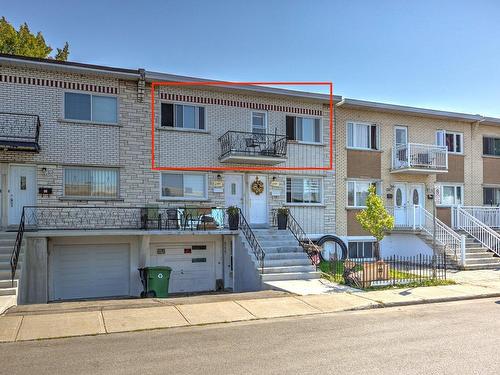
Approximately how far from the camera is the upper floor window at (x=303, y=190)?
18.3 meters

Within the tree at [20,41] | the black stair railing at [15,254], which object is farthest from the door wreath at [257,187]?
the tree at [20,41]

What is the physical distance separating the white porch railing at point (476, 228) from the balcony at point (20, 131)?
1678 centimetres

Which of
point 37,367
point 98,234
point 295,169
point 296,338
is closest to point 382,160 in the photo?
point 295,169

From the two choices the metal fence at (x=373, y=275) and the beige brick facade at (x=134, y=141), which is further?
the beige brick facade at (x=134, y=141)

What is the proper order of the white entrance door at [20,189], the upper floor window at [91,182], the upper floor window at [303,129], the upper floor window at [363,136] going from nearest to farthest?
the white entrance door at [20,189] < the upper floor window at [91,182] < the upper floor window at [303,129] < the upper floor window at [363,136]

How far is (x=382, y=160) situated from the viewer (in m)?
19.9

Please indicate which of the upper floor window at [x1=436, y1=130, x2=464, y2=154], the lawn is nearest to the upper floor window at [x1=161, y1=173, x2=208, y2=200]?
the lawn

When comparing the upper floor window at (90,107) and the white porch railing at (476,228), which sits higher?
the upper floor window at (90,107)

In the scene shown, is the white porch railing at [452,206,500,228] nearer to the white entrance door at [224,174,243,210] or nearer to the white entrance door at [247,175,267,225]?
the white entrance door at [247,175,267,225]

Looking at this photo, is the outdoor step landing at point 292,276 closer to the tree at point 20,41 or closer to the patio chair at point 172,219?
the patio chair at point 172,219

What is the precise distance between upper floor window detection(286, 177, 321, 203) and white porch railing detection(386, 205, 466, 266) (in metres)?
3.53

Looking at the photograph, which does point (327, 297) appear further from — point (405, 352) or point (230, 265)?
point (230, 265)

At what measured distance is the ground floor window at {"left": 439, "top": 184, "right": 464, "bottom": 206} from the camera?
21.3 meters

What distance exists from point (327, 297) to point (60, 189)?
922 cm
